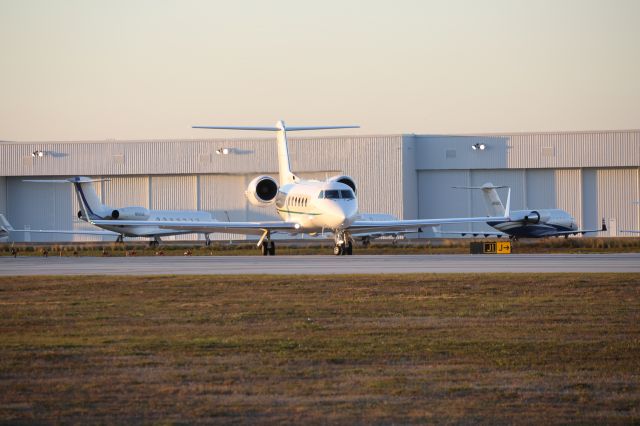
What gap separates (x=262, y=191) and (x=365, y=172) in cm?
2268

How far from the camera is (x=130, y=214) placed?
195 feet

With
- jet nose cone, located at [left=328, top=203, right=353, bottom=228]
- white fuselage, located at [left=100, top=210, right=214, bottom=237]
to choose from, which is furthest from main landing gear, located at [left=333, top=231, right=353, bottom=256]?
white fuselage, located at [left=100, top=210, right=214, bottom=237]

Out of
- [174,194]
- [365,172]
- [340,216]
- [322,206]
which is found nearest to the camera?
[340,216]

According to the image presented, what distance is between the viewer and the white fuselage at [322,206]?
38.2 metres

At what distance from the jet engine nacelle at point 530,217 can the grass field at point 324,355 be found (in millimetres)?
34960

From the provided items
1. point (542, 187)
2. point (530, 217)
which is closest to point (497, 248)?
point (530, 217)

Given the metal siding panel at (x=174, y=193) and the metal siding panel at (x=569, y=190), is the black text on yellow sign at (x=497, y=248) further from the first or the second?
the metal siding panel at (x=174, y=193)

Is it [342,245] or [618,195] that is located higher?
[618,195]

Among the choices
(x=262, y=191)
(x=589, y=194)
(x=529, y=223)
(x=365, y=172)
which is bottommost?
(x=529, y=223)

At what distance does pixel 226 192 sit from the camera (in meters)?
69.9

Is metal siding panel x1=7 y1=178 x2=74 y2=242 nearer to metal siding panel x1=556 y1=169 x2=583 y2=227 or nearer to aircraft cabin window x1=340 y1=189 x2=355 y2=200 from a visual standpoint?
metal siding panel x1=556 y1=169 x2=583 y2=227

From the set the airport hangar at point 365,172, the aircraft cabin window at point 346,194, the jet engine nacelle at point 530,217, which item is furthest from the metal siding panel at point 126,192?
the aircraft cabin window at point 346,194

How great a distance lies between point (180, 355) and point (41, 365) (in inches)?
66.9

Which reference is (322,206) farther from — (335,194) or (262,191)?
(262,191)
